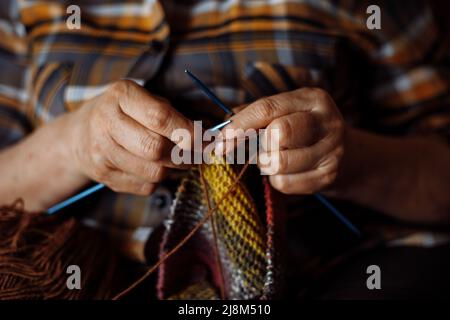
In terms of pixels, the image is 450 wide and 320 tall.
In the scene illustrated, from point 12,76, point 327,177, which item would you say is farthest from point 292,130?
point 12,76

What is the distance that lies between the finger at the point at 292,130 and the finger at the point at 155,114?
105 mm

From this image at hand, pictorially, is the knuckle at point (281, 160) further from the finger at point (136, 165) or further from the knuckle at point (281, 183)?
the finger at point (136, 165)

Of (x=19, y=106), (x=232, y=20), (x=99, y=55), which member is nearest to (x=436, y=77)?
(x=232, y=20)

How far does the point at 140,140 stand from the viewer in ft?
2.34

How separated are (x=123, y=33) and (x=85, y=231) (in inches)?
14.4

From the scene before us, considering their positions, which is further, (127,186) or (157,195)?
(157,195)

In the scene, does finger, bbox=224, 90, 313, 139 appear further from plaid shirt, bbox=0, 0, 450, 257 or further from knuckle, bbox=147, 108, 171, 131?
plaid shirt, bbox=0, 0, 450, 257

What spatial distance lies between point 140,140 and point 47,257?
24 centimetres

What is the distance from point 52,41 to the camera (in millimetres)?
1015

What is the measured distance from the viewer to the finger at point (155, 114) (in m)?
0.70

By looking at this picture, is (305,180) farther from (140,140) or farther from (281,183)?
(140,140)

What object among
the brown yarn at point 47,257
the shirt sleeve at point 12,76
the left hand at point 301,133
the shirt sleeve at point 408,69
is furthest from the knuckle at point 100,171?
the shirt sleeve at point 408,69
